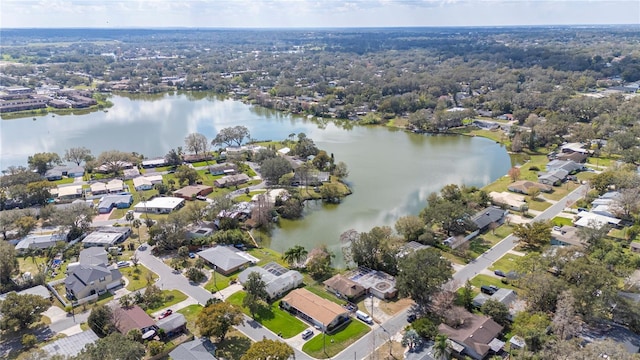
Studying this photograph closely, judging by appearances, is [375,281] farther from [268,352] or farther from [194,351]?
[194,351]

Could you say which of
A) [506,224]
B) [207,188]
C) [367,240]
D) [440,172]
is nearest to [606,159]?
[440,172]

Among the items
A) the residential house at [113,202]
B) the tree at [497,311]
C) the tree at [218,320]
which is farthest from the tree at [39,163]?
the tree at [497,311]

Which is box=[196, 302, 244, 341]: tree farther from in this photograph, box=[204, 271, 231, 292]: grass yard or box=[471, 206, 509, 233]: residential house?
box=[471, 206, 509, 233]: residential house

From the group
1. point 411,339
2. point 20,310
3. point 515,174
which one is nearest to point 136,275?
point 20,310

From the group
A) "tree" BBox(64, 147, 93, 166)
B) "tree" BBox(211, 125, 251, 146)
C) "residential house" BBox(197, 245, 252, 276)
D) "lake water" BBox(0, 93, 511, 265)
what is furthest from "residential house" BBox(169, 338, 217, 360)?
"tree" BBox(211, 125, 251, 146)

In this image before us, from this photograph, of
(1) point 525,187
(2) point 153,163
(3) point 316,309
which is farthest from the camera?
(2) point 153,163

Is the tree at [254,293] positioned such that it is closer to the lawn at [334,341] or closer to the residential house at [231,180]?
the lawn at [334,341]
